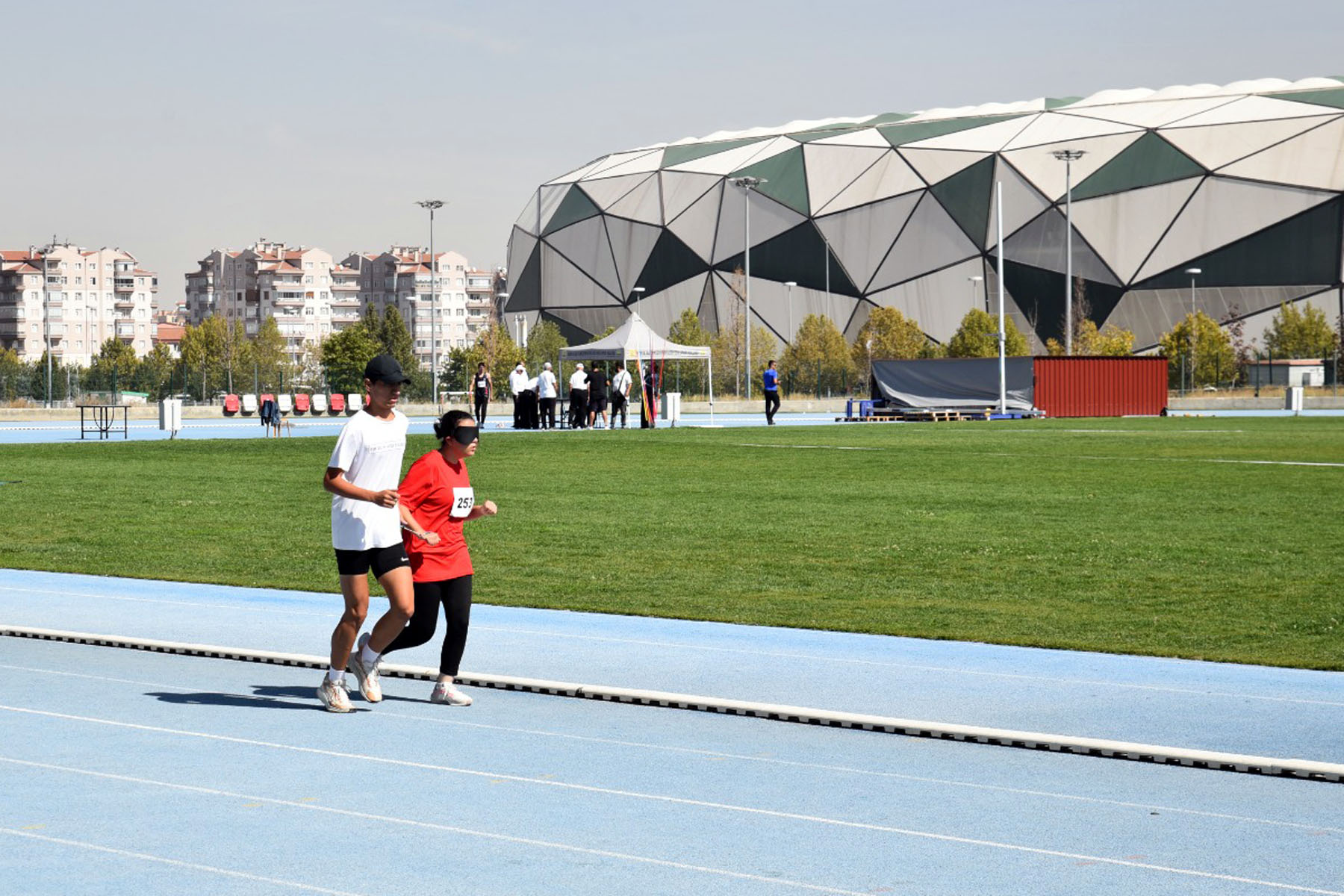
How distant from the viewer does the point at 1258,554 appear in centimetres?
1414

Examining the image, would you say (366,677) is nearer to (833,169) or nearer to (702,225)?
(833,169)

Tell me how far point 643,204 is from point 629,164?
24.8 ft

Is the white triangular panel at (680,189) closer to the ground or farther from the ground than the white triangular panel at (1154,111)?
closer to the ground

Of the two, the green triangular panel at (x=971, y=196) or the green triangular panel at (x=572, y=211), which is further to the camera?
the green triangular panel at (x=572, y=211)

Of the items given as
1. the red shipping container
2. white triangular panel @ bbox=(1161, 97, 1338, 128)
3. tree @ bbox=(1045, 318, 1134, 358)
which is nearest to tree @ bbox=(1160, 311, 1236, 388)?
tree @ bbox=(1045, 318, 1134, 358)

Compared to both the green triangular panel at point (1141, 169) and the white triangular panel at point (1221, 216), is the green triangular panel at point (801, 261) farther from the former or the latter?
the white triangular panel at point (1221, 216)

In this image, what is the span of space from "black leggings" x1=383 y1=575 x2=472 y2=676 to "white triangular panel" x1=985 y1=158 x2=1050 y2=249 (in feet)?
300

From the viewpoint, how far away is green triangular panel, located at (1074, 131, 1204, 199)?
311 ft

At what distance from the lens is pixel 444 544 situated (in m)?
7.60

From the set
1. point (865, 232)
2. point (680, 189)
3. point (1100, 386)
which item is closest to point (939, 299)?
point (865, 232)

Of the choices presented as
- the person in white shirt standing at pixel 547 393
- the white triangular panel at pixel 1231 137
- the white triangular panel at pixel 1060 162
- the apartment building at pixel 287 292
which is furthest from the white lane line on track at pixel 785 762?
the apartment building at pixel 287 292

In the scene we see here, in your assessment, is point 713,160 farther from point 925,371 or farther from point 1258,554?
point 1258,554

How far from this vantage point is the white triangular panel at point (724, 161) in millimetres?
113312

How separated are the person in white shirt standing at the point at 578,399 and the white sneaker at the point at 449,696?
33.5 meters
